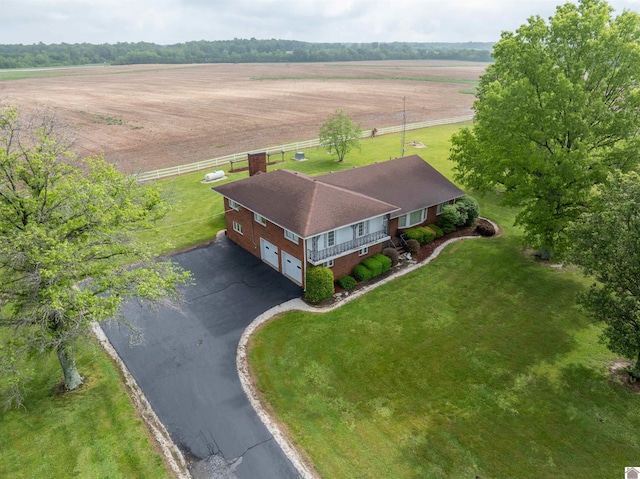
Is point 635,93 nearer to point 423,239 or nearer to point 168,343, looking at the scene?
point 423,239

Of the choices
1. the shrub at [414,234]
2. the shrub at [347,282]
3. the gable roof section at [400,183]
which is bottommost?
the shrub at [347,282]

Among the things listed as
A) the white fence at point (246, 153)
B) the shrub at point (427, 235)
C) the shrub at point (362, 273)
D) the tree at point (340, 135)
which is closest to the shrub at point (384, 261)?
the shrub at point (362, 273)

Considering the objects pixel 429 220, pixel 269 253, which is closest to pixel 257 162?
pixel 269 253

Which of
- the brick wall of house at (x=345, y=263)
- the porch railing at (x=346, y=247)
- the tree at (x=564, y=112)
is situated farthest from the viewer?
the brick wall of house at (x=345, y=263)

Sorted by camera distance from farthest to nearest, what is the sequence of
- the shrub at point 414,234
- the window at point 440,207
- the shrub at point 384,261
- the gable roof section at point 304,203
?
the window at point 440,207 → the shrub at point 414,234 → the shrub at point 384,261 → the gable roof section at point 304,203

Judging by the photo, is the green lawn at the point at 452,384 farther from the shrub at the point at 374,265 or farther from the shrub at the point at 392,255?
the shrub at the point at 392,255

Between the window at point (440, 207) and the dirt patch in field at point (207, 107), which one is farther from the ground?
the dirt patch in field at point (207, 107)


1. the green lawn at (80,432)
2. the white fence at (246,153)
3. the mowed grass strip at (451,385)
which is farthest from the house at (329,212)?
the white fence at (246,153)

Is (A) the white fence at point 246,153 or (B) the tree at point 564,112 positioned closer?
(B) the tree at point 564,112
